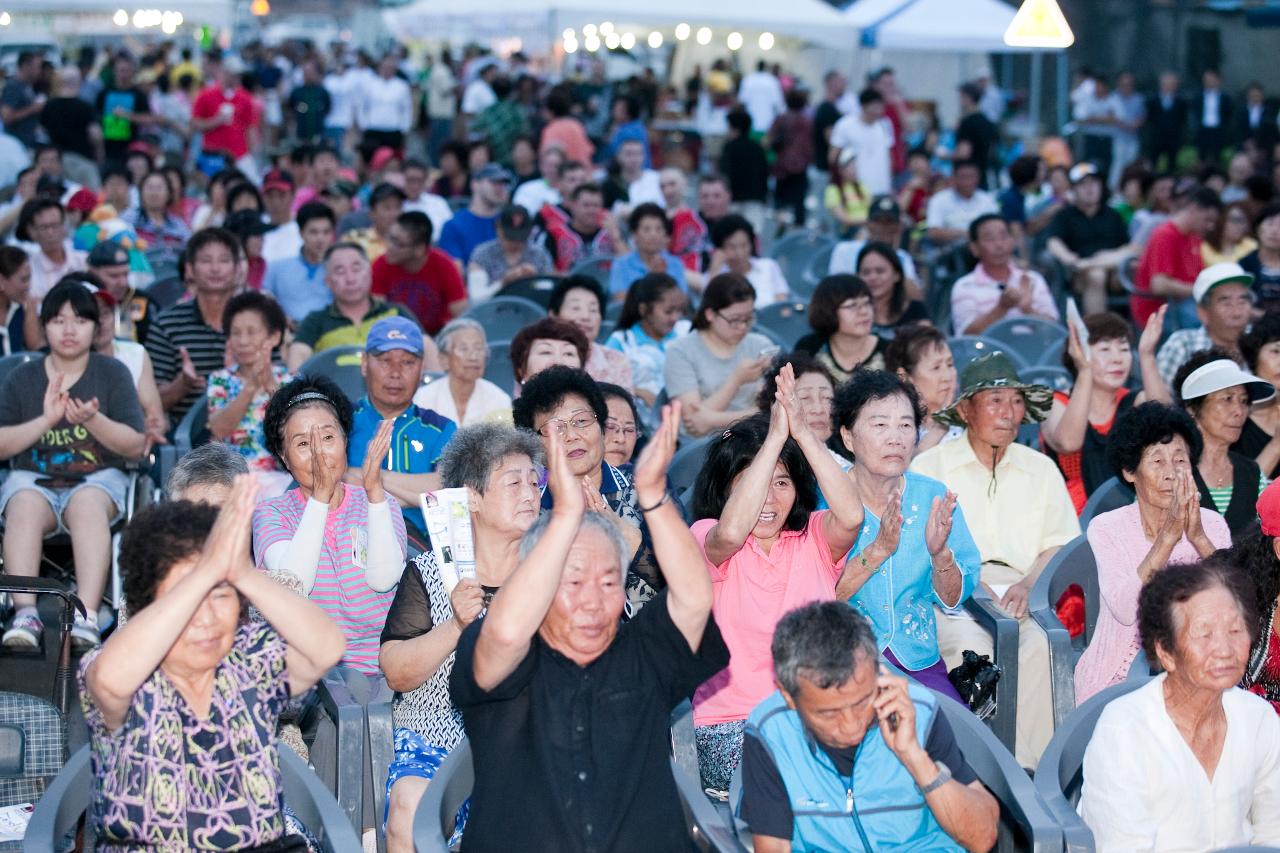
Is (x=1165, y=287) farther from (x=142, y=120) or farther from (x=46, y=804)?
(x=142, y=120)

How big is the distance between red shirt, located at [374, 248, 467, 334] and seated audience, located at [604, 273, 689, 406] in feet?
4.97

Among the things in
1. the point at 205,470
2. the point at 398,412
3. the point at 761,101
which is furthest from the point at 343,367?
the point at 761,101

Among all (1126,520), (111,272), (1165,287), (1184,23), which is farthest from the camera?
(1184,23)

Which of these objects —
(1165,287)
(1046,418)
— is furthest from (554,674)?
(1165,287)

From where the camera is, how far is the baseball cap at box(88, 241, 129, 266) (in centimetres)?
760

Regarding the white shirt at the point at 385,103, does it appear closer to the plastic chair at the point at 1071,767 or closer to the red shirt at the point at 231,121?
the red shirt at the point at 231,121

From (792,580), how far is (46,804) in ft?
6.24

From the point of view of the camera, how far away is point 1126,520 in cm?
468

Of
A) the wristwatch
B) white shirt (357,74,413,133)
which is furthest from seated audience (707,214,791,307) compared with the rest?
white shirt (357,74,413,133)

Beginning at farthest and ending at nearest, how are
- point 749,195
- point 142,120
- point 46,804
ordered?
point 142,120
point 749,195
point 46,804

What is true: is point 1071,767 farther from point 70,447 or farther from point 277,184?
point 277,184

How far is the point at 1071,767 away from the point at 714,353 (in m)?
3.54

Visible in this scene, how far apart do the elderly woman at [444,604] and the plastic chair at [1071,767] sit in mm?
1340

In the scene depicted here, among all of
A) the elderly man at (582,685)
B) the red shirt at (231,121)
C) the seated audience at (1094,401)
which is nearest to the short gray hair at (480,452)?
the elderly man at (582,685)
